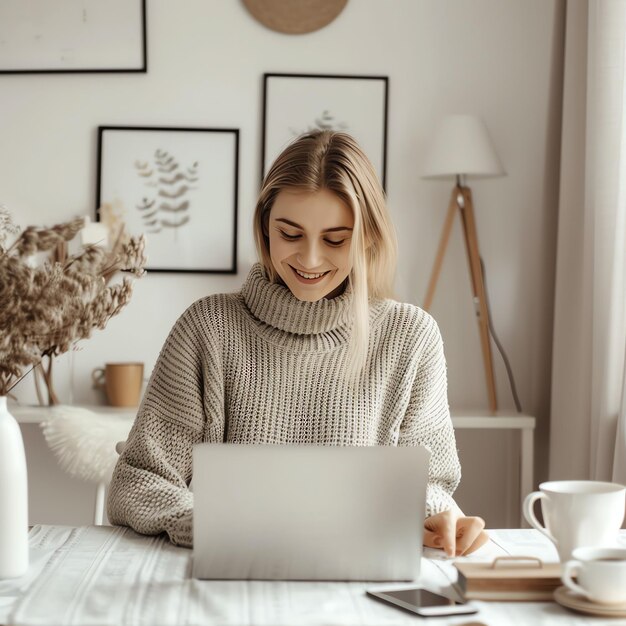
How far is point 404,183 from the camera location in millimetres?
3002

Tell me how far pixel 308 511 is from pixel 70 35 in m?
2.38

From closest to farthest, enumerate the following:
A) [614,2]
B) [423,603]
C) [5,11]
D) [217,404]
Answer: [423,603], [217,404], [614,2], [5,11]

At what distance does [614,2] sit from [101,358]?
185cm

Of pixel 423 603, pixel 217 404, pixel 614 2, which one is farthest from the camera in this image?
pixel 614 2

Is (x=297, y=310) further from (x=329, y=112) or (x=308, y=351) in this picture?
(x=329, y=112)

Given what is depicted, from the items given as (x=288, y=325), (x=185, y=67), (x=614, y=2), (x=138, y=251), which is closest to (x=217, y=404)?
(x=288, y=325)

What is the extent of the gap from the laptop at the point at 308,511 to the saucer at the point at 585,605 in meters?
0.16

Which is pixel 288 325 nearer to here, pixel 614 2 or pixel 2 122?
pixel 614 2

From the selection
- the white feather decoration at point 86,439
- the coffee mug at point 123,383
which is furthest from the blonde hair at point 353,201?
the coffee mug at point 123,383

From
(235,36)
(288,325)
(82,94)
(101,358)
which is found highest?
(235,36)

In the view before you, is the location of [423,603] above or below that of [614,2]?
below

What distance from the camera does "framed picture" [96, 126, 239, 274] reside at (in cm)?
298

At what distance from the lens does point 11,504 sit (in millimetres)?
1012

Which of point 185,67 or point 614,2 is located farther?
point 185,67
